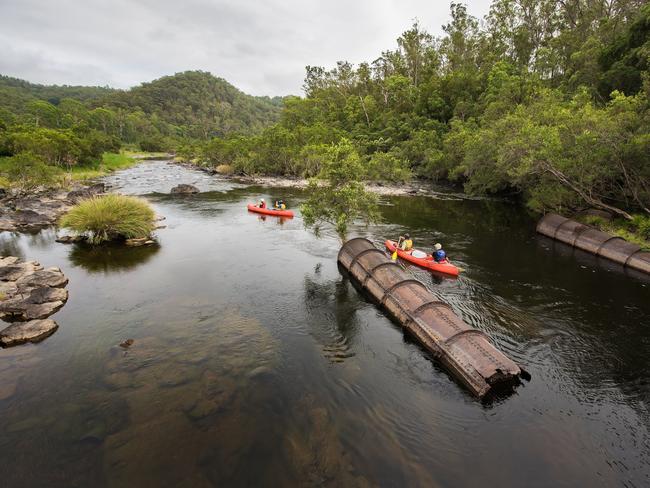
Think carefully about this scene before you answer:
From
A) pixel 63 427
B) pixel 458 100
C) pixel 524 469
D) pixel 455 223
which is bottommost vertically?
pixel 63 427

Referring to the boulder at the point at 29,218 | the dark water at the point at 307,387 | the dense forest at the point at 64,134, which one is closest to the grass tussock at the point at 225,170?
the dense forest at the point at 64,134

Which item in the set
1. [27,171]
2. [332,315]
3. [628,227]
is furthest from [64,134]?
[628,227]

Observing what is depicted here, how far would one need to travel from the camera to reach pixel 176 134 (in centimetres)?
17562

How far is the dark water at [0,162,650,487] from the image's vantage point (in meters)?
9.62

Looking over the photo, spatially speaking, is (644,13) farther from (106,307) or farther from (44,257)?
(44,257)

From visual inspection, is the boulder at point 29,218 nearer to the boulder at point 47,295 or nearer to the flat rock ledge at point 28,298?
the flat rock ledge at point 28,298

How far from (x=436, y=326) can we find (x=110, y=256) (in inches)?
902

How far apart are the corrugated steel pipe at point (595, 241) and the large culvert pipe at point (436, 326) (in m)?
17.5

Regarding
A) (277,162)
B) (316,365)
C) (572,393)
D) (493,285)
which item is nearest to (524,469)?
(572,393)

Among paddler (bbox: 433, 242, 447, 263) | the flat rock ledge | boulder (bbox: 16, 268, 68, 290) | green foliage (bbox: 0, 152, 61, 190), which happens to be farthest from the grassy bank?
paddler (bbox: 433, 242, 447, 263)

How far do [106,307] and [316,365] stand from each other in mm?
11771

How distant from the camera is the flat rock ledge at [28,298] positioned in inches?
595

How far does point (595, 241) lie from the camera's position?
88.5ft

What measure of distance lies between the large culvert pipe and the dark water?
711 millimetres
